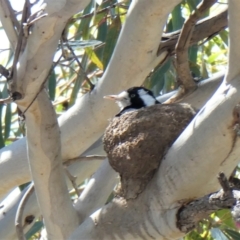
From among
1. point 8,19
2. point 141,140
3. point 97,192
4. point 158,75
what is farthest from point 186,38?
point 8,19

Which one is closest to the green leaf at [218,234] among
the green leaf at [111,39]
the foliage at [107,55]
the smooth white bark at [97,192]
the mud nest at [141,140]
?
the foliage at [107,55]

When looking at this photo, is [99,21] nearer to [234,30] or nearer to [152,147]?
[152,147]

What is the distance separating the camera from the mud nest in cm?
201

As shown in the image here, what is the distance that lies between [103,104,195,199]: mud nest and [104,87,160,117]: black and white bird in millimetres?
232

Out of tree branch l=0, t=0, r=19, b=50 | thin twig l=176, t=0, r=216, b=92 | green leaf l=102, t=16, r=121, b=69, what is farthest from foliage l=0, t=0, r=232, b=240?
tree branch l=0, t=0, r=19, b=50

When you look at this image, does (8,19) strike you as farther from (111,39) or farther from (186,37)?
(111,39)

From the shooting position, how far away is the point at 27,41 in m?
1.71

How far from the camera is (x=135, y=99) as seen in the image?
9.62 ft

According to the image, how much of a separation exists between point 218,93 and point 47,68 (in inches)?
17.5

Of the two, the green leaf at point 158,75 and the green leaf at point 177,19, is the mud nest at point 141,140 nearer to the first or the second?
the green leaf at point 158,75

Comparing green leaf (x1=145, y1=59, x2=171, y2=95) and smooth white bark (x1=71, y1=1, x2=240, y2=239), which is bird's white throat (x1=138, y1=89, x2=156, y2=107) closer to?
green leaf (x1=145, y1=59, x2=171, y2=95)

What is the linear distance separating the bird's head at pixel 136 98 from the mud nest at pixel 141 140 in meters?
0.23

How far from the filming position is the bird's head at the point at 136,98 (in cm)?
264

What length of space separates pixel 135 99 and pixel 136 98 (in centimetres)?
2
